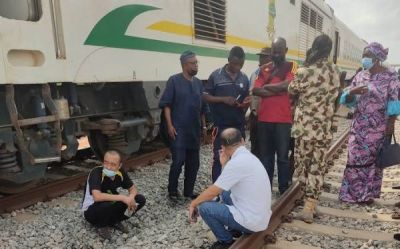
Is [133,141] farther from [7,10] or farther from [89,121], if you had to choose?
[7,10]

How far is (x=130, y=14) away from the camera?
4.92m

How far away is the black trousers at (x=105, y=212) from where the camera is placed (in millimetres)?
3691

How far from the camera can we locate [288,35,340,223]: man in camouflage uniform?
3854 mm

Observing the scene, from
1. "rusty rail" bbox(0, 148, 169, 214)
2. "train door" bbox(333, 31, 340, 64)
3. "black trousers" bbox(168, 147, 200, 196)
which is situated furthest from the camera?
"train door" bbox(333, 31, 340, 64)

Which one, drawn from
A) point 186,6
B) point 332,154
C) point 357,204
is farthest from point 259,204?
point 332,154

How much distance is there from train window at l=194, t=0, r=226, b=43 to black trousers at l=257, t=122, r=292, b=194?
2.35 meters

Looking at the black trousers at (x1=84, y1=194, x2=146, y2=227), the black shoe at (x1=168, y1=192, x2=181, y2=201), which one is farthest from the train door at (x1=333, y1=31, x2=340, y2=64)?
the black trousers at (x1=84, y1=194, x2=146, y2=227)

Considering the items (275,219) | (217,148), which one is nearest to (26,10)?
(217,148)

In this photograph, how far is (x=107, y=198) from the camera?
11.9 ft

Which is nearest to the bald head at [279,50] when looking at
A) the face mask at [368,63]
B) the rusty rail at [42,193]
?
the face mask at [368,63]

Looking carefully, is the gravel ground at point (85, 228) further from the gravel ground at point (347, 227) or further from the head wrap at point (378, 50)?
the head wrap at point (378, 50)

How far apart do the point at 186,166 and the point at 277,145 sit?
1.08m

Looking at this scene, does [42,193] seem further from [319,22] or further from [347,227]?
[319,22]

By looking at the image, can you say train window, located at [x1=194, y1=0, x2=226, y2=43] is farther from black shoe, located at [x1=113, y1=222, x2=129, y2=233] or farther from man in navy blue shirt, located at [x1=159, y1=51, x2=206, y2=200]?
black shoe, located at [x1=113, y1=222, x2=129, y2=233]
